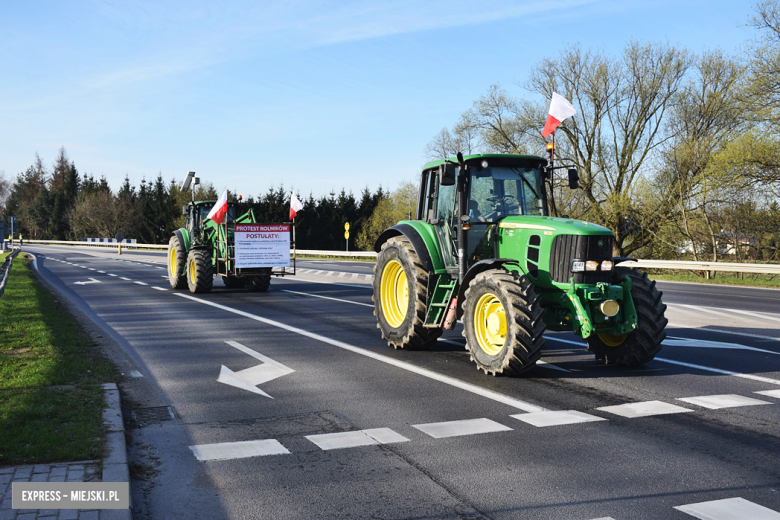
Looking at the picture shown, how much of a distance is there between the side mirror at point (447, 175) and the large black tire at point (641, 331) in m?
2.34

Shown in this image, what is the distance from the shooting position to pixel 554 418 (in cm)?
610

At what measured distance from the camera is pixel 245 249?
18.7 meters

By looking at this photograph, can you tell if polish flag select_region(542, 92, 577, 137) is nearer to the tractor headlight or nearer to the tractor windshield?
the tractor windshield

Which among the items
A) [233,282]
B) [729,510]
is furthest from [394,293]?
[233,282]

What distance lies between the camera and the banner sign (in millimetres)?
18578

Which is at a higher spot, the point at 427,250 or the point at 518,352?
the point at 427,250

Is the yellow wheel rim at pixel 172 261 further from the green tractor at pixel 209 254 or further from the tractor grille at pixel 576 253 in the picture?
the tractor grille at pixel 576 253

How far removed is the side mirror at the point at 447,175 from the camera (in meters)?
8.80

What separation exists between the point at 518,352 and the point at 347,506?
377cm

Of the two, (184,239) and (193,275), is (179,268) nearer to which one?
(184,239)

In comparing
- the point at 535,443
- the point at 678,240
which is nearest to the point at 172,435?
the point at 535,443

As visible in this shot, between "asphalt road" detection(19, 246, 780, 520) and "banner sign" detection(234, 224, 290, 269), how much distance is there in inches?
295

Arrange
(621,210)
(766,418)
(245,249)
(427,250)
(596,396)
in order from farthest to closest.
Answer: (621,210) → (245,249) → (427,250) → (596,396) → (766,418)

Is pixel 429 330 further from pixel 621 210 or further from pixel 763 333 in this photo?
pixel 621 210
